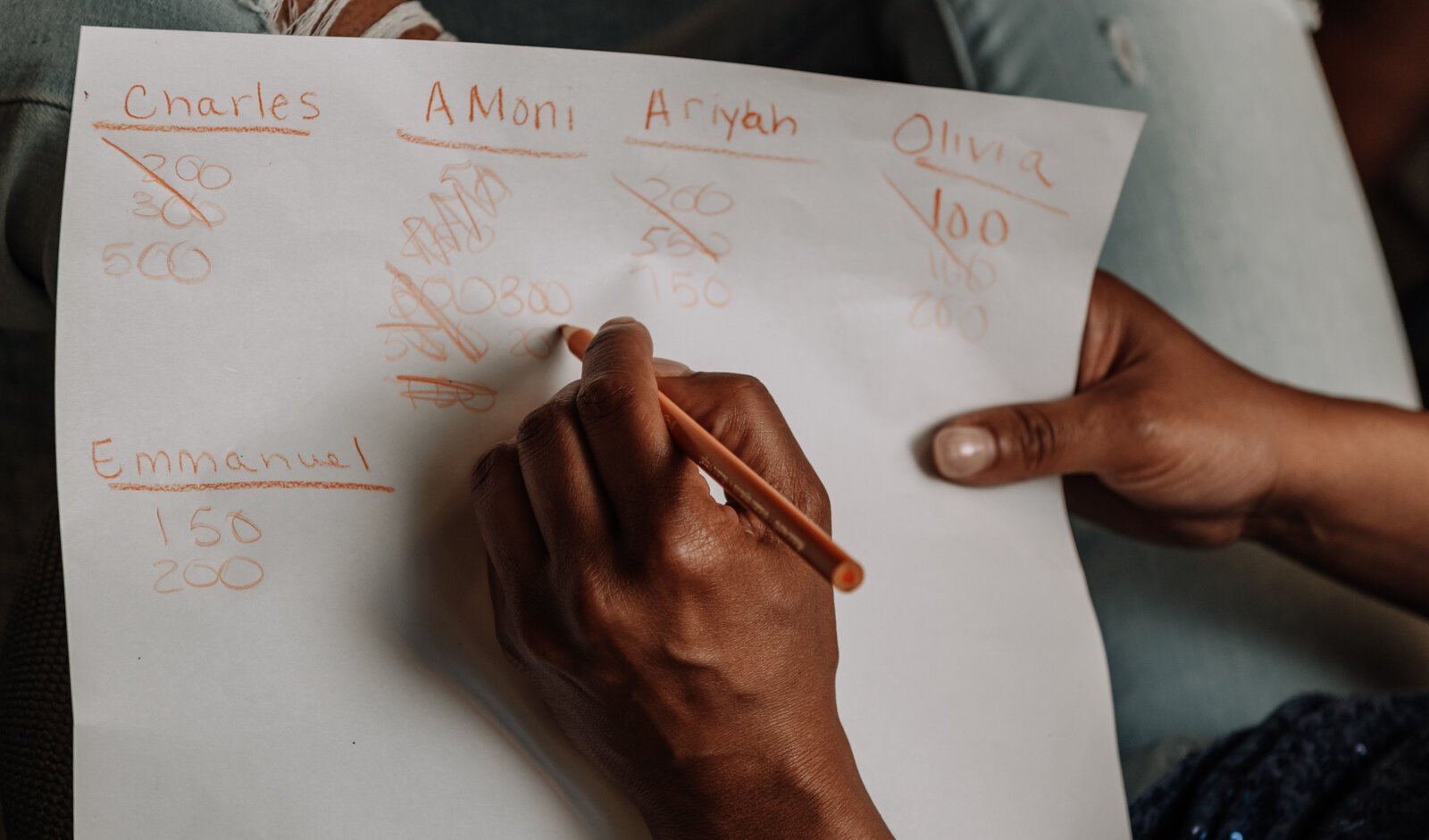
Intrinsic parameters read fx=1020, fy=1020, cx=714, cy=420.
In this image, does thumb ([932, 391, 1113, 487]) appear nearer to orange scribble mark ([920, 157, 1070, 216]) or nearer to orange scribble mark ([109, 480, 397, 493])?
orange scribble mark ([920, 157, 1070, 216])

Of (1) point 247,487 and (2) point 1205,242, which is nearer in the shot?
(1) point 247,487

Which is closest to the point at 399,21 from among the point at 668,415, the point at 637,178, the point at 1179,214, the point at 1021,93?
the point at 637,178

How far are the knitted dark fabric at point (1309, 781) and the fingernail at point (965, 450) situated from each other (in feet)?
0.73

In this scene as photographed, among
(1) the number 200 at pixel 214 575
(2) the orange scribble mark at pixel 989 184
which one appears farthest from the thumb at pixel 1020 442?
(1) the number 200 at pixel 214 575

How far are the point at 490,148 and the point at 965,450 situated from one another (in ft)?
0.88

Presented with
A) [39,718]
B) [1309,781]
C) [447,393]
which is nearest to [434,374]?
[447,393]

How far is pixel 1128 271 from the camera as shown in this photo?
2.30ft

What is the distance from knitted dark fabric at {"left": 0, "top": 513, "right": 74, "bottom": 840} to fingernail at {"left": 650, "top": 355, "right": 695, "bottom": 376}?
10.8 inches

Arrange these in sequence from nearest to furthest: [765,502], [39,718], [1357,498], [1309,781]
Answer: [765,502] < [39,718] < [1309,781] < [1357,498]

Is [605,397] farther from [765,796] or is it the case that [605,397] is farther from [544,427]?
[765,796]

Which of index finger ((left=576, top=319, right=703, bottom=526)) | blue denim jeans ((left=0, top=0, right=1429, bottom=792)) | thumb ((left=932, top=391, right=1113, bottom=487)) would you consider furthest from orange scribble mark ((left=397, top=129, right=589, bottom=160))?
blue denim jeans ((left=0, top=0, right=1429, bottom=792))

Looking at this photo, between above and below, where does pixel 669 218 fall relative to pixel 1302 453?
above

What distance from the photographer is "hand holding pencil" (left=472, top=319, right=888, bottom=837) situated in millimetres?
361

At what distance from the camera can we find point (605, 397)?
0.37 metres
